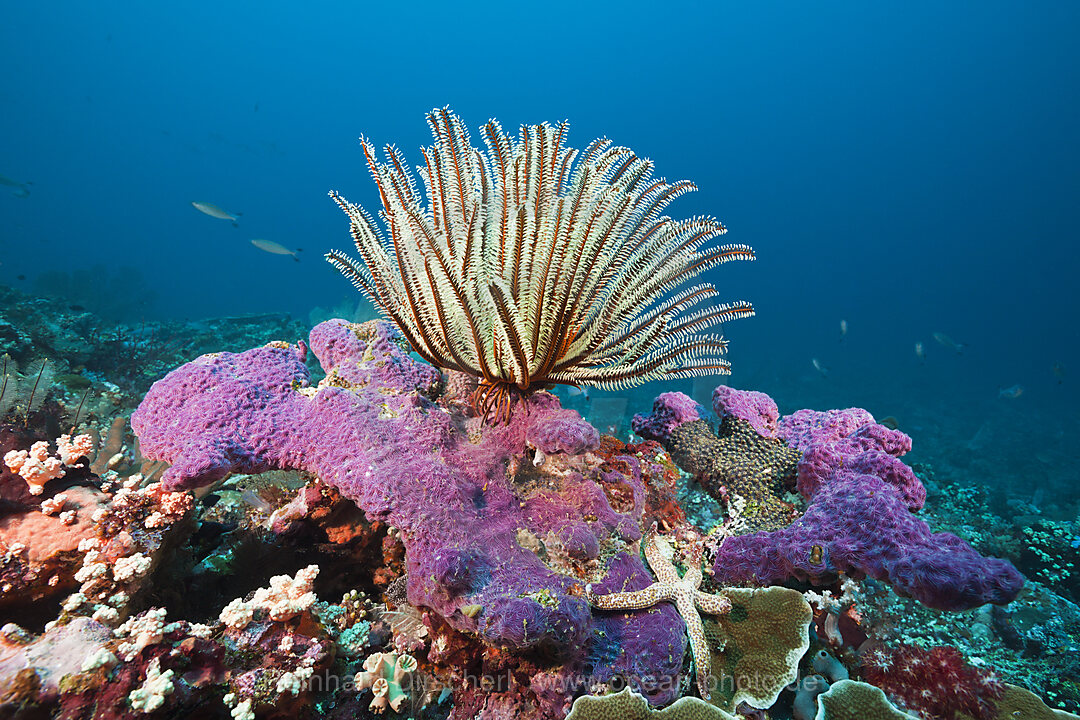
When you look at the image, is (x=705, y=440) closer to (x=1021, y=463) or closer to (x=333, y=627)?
(x=333, y=627)

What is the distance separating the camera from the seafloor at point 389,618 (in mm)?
1712

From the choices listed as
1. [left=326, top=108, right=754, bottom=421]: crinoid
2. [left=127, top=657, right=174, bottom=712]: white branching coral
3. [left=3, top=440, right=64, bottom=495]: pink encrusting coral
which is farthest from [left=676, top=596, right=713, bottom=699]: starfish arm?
[left=3, top=440, right=64, bottom=495]: pink encrusting coral

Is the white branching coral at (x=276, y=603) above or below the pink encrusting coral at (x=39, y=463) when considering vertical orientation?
below

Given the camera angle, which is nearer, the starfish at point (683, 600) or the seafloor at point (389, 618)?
the seafloor at point (389, 618)

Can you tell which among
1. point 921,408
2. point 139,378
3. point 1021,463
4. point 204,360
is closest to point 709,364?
point 204,360

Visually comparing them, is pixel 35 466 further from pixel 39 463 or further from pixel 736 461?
pixel 736 461

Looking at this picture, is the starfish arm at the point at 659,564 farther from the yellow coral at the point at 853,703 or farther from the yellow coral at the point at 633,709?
the yellow coral at the point at 853,703

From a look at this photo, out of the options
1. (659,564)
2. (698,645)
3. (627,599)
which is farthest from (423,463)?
(698,645)

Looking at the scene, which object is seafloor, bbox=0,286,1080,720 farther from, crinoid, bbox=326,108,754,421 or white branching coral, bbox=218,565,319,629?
crinoid, bbox=326,108,754,421

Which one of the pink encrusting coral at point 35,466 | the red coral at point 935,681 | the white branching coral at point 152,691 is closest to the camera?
the white branching coral at point 152,691

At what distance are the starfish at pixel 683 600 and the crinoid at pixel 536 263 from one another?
42.9 inches

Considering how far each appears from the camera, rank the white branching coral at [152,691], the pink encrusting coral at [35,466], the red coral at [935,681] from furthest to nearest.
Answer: the pink encrusting coral at [35,466] < the red coral at [935,681] < the white branching coral at [152,691]

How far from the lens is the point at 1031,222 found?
104 meters

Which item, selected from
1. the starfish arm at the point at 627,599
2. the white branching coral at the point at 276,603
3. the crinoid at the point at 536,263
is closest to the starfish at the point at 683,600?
the starfish arm at the point at 627,599
